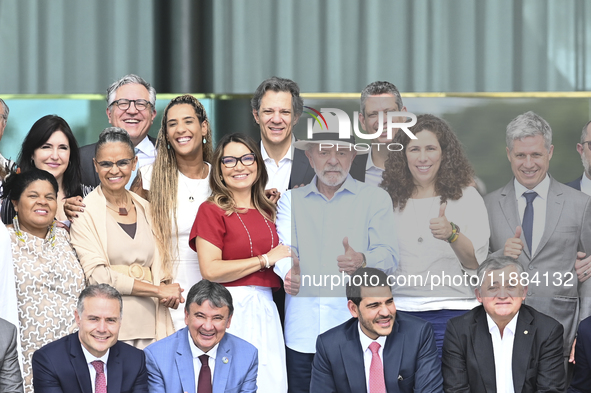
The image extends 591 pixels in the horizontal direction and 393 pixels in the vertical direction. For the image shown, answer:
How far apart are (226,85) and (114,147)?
4.53 feet

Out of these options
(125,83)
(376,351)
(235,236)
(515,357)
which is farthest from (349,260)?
(125,83)

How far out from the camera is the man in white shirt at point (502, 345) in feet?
11.7

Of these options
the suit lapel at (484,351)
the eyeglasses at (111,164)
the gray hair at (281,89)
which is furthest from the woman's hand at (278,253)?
the suit lapel at (484,351)

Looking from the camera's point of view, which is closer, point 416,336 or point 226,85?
point 416,336

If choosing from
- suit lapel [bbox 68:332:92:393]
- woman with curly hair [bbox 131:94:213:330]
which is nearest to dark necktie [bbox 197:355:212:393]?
woman with curly hair [bbox 131:94:213:330]

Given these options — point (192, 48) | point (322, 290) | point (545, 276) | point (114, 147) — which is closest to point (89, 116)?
point (192, 48)

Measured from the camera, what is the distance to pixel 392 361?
3578 mm

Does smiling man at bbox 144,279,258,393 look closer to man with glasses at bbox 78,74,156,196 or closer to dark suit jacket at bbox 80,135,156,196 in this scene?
dark suit jacket at bbox 80,135,156,196

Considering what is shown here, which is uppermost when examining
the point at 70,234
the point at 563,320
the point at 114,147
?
the point at 114,147

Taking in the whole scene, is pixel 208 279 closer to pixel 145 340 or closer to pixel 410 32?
pixel 145 340

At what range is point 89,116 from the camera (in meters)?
4.93

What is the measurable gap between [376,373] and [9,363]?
163 cm

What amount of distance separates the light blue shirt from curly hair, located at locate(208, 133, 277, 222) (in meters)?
0.14

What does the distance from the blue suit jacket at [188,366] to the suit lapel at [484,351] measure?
1034 mm
